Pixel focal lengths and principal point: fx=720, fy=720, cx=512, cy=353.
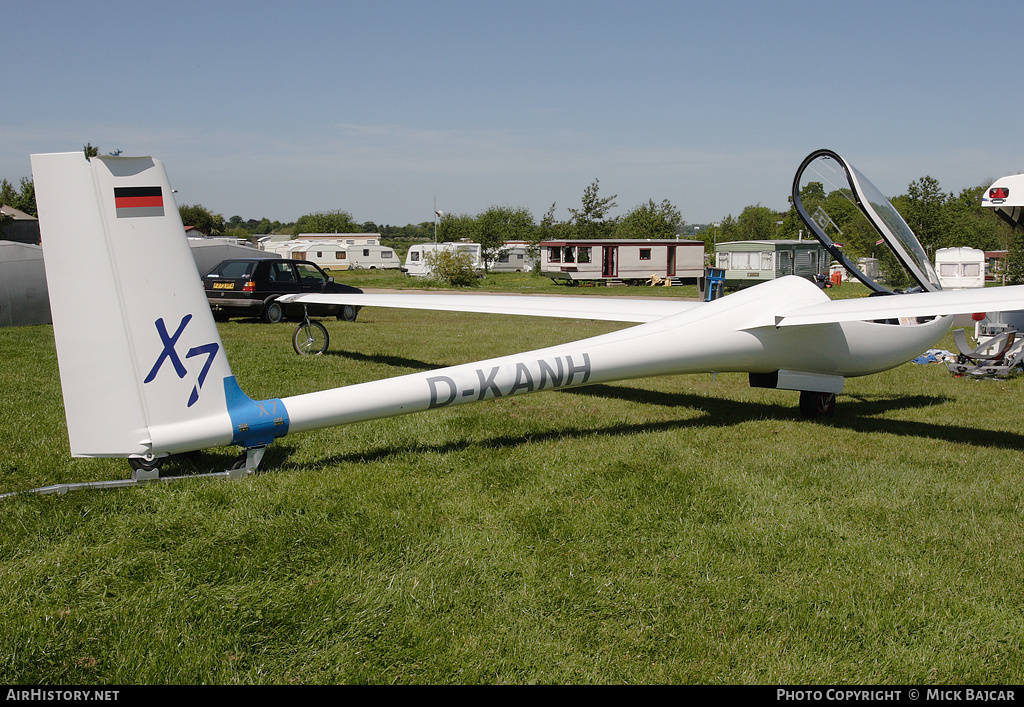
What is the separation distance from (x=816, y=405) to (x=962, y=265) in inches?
815

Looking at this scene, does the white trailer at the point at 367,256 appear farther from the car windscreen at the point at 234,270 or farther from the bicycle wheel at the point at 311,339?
the bicycle wheel at the point at 311,339

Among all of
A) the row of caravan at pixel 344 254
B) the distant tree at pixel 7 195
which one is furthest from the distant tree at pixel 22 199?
the row of caravan at pixel 344 254

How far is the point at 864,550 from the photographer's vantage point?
4344 mm

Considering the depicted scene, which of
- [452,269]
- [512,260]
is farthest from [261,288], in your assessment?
[512,260]

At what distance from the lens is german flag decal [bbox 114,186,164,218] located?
439 centimetres

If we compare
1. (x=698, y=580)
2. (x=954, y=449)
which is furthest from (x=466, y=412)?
(x=954, y=449)

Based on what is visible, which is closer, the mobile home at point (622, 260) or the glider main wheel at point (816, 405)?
the glider main wheel at point (816, 405)

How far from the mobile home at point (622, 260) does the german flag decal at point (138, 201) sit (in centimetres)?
3542

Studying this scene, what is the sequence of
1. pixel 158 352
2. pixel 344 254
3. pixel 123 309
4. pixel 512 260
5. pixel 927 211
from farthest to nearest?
pixel 344 254 → pixel 512 260 → pixel 927 211 → pixel 158 352 → pixel 123 309

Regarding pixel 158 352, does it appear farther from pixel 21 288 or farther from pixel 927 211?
pixel 927 211

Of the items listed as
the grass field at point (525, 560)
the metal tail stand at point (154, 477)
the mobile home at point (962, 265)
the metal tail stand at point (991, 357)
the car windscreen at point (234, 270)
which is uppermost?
the mobile home at point (962, 265)

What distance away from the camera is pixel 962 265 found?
80.2 feet

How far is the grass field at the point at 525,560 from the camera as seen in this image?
126 inches

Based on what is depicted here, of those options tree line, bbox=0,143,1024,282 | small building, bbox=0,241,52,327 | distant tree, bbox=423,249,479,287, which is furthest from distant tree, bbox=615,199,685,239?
small building, bbox=0,241,52,327
